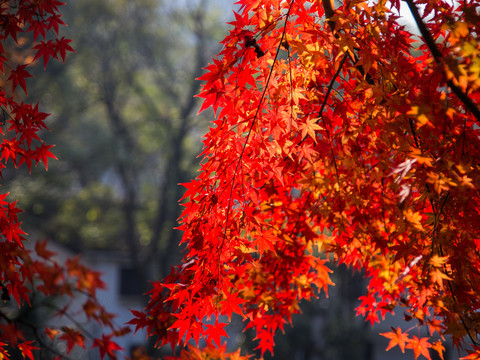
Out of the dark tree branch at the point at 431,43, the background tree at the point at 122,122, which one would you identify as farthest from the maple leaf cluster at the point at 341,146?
the background tree at the point at 122,122

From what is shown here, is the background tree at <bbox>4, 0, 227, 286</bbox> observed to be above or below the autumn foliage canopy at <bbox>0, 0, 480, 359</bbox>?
above

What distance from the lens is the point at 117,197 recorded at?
55.1 ft

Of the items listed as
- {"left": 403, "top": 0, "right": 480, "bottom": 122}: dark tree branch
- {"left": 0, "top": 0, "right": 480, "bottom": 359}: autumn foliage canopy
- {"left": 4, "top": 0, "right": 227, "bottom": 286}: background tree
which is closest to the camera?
{"left": 403, "top": 0, "right": 480, "bottom": 122}: dark tree branch

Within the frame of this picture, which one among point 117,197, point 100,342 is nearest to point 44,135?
point 117,197

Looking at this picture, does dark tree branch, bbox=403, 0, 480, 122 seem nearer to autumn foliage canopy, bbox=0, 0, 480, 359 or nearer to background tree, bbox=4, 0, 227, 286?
autumn foliage canopy, bbox=0, 0, 480, 359

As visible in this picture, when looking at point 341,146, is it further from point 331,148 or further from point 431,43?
point 431,43

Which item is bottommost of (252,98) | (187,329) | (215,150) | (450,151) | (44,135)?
(187,329)

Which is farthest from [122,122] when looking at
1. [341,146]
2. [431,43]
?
[431,43]

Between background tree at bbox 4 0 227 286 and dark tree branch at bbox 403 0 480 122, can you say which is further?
background tree at bbox 4 0 227 286

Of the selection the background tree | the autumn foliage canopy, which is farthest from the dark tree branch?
the background tree

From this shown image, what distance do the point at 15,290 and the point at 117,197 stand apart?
14.8m

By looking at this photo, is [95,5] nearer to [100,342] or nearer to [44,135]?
[44,135]

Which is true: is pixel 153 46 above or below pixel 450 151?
above

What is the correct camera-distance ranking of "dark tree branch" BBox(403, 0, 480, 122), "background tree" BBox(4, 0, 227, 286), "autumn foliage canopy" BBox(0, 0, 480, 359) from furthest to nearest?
"background tree" BBox(4, 0, 227, 286) < "autumn foliage canopy" BBox(0, 0, 480, 359) < "dark tree branch" BBox(403, 0, 480, 122)
